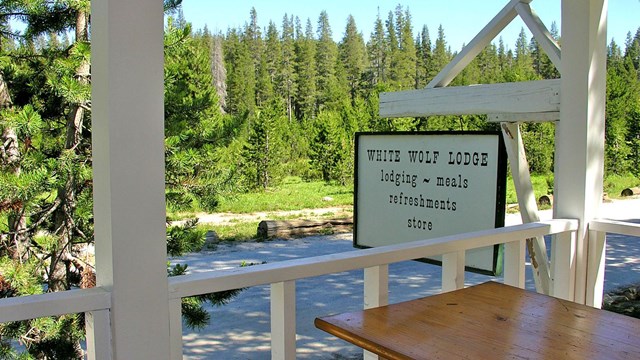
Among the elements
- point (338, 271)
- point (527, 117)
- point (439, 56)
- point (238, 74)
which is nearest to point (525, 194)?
point (527, 117)

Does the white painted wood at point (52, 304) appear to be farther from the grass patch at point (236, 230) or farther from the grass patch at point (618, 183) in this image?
the grass patch at point (618, 183)

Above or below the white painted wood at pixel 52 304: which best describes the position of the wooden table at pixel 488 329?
below

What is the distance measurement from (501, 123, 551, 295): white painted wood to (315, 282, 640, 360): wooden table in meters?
0.96

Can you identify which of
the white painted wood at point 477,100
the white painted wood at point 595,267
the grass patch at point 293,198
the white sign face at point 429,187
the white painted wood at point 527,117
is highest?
the white painted wood at point 477,100

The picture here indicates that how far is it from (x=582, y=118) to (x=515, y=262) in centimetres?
55

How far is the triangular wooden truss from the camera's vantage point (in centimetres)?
200

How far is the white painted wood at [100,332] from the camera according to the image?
974 mm

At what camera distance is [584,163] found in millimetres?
1847

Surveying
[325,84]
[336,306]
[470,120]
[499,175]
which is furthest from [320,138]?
[499,175]

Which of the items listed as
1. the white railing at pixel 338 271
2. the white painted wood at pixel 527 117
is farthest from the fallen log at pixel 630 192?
the white railing at pixel 338 271

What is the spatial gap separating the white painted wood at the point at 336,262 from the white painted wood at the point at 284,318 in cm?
3

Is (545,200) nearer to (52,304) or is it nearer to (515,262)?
(515,262)

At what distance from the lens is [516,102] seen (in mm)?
2109

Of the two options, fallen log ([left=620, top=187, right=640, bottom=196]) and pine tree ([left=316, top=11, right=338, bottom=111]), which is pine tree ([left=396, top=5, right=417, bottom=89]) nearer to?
pine tree ([left=316, top=11, right=338, bottom=111])
